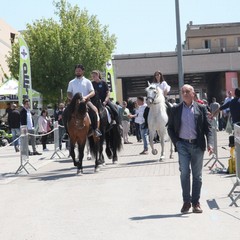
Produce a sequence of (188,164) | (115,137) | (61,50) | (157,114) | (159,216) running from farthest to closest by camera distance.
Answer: (61,50) < (115,137) < (157,114) < (188,164) < (159,216)

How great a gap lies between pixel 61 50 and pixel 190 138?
4420 centimetres

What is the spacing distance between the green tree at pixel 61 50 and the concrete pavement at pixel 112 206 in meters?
36.8

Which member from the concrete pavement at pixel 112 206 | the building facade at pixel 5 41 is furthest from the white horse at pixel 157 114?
the building facade at pixel 5 41

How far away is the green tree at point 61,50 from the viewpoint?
52.5m

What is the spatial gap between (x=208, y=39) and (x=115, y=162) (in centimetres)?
8518

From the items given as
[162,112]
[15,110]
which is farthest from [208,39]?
[162,112]

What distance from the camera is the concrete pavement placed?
8.11 meters

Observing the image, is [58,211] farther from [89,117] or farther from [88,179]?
[89,117]

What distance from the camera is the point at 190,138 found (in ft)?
30.3

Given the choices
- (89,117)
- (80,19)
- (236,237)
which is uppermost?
(80,19)

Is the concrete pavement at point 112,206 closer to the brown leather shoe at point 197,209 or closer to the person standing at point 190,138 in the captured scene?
the brown leather shoe at point 197,209

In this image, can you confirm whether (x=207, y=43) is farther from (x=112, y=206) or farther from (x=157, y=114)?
(x=112, y=206)

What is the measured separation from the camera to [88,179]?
14.0 meters

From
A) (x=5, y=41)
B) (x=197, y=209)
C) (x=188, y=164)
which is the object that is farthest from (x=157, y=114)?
(x=5, y=41)
